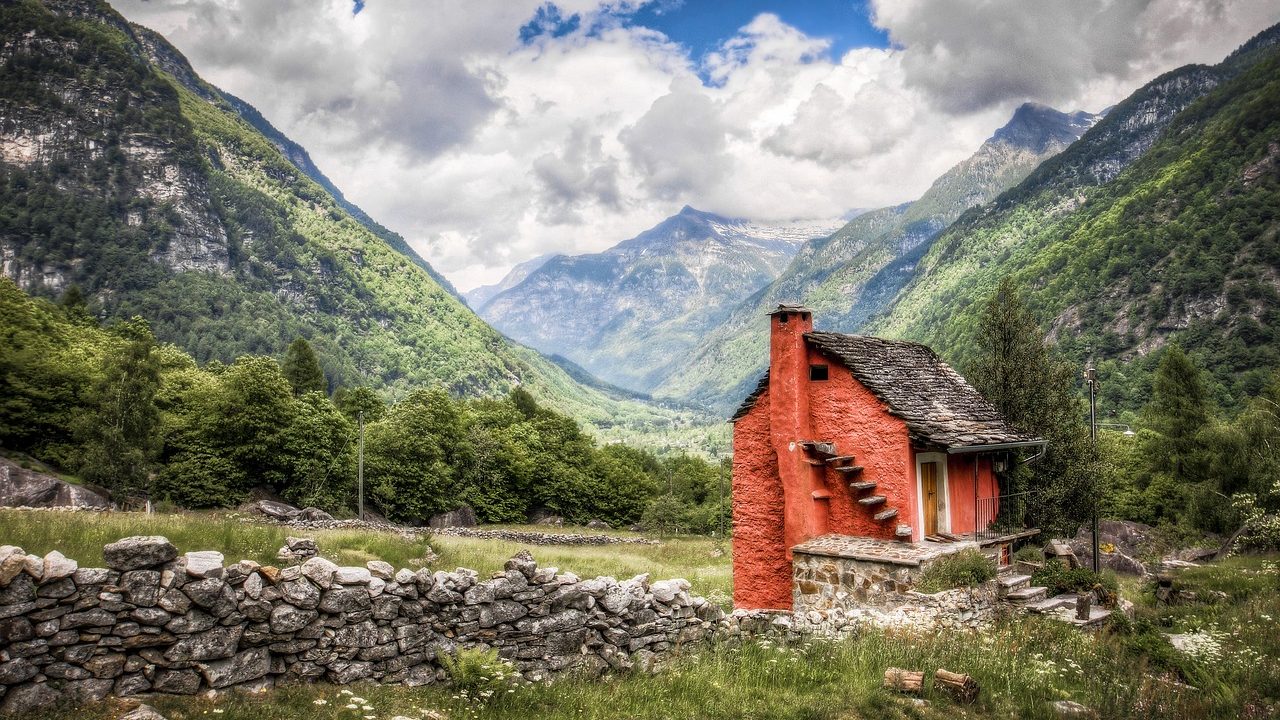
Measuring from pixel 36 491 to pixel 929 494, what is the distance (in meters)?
36.4

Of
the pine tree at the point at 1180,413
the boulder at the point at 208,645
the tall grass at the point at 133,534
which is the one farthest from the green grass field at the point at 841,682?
the pine tree at the point at 1180,413

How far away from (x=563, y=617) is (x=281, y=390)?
48.0 metres

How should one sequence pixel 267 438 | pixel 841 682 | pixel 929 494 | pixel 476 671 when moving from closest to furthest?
pixel 476 671
pixel 841 682
pixel 929 494
pixel 267 438

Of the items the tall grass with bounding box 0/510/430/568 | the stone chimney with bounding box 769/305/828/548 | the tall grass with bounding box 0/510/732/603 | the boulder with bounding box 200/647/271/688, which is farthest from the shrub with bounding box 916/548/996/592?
the tall grass with bounding box 0/510/430/568

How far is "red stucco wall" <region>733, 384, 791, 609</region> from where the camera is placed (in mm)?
17938

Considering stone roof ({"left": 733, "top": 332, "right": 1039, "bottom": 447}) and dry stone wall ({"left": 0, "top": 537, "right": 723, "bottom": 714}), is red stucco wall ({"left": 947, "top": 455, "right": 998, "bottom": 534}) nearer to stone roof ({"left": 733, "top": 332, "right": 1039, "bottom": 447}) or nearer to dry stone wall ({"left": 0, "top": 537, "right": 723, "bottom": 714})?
stone roof ({"left": 733, "top": 332, "right": 1039, "bottom": 447})

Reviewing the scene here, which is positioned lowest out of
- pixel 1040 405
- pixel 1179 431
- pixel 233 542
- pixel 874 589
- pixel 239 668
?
pixel 874 589

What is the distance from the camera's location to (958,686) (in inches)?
343

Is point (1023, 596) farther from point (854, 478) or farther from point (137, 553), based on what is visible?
point (137, 553)

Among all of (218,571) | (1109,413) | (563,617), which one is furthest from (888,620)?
(1109,413)

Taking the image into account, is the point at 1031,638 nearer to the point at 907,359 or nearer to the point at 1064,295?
the point at 907,359

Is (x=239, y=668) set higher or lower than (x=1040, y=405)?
lower

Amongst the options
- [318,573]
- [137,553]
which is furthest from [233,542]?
[137,553]

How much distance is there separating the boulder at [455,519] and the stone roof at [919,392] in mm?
39686
